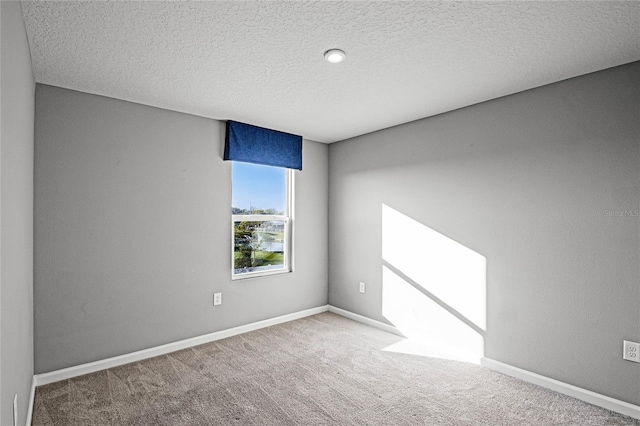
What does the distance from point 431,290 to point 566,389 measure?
4.16 feet

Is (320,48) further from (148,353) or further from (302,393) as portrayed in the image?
(148,353)

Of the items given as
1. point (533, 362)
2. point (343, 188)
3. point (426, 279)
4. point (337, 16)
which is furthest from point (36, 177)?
point (533, 362)

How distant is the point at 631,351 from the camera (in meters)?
2.23

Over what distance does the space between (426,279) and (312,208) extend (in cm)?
174

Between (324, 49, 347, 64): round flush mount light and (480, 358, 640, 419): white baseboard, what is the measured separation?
2.77 m

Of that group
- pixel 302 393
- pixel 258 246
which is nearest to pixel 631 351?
pixel 302 393

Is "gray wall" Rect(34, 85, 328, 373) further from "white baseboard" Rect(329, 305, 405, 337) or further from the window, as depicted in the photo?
"white baseboard" Rect(329, 305, 405, 337)

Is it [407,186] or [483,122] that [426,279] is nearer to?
[407,186]

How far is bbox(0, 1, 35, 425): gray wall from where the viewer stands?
1.34m

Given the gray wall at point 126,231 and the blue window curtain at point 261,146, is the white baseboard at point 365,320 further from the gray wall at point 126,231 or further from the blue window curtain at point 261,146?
the blue window curtain at point 261,146

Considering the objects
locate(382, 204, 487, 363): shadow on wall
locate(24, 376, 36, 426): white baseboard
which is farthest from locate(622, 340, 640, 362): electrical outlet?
locate(24, 376, 36, 426): white baseboard

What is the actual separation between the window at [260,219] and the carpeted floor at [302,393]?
1.03 m

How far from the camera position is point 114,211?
2.93 meters

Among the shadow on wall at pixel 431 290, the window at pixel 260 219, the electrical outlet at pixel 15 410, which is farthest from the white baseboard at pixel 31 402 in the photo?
the shadow on wall at pixel 431 290
